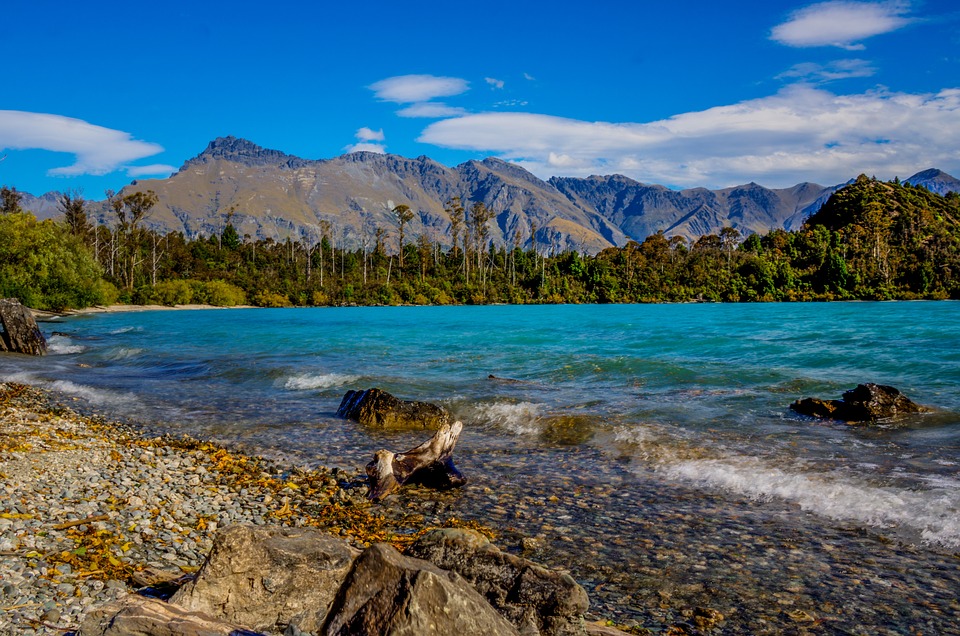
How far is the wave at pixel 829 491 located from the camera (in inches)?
321

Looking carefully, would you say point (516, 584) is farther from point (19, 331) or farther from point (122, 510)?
point (19, 331)

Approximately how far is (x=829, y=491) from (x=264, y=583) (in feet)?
27.9

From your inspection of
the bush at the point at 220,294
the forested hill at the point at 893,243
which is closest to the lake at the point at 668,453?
the bush at the point at 220,294

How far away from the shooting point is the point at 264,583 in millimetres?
4703

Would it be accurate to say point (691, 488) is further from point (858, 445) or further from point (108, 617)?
point (108, 617)

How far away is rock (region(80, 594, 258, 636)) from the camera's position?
12.1 feet

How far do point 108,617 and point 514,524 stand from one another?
520 cm

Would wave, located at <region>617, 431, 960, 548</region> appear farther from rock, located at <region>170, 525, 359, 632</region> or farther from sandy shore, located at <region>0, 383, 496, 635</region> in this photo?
rock, located at <region>170, 525, 359, 632</region>

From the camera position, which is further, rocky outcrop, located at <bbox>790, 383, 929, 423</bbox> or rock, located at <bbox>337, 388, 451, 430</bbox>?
rock, located at <bbox>337, 388, 451, 430</bbox>

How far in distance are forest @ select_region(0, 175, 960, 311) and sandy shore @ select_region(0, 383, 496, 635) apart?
102028 mm

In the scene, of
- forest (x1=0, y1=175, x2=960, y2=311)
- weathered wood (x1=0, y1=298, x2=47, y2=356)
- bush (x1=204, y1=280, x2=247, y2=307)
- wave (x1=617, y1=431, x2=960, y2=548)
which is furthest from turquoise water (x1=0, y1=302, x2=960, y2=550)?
forest (x1=0, y1=175, x2=960, y2=311)

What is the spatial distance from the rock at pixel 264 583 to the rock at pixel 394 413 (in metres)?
10.1

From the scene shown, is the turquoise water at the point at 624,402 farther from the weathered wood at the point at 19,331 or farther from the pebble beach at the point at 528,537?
the weathered wood at the point at 19,331

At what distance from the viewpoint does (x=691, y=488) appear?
32.8 feet
